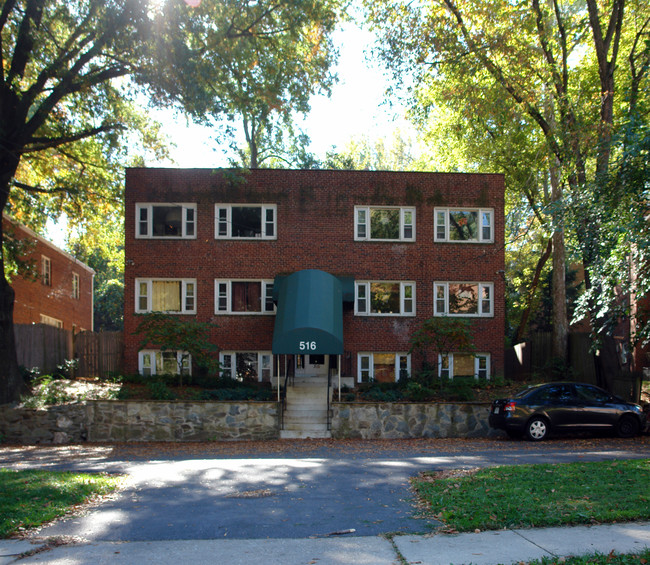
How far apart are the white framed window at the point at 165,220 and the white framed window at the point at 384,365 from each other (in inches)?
321

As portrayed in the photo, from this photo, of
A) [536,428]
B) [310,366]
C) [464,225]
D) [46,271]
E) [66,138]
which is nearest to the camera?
[536,428]

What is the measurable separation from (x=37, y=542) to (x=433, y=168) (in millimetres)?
33619

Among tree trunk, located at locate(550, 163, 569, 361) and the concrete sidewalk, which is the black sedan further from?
the concrete sidewalk

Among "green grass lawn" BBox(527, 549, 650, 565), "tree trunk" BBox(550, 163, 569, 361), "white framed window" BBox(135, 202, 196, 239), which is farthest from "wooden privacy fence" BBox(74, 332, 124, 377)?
"green grass lawn" BBox(527, 549, 650, 565)

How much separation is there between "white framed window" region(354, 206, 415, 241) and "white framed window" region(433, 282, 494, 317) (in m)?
2.39

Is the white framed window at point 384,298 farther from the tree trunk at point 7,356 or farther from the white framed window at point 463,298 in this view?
the tree trunk at point 7,356

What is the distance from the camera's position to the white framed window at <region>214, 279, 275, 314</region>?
24.5m

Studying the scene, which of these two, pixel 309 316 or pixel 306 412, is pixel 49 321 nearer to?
pixel 306 412

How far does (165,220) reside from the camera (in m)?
24.8

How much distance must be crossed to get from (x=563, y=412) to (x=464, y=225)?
9.92 m

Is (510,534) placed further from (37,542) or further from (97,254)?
(97,254)

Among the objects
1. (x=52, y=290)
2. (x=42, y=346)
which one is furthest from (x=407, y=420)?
(x=52, y=290)

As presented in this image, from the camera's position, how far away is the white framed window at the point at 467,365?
24.9 meters

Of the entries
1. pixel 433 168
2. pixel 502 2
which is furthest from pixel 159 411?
pixel 433 168
